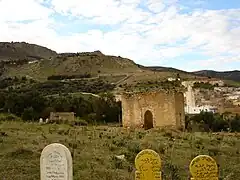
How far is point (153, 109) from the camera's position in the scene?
1057 inches

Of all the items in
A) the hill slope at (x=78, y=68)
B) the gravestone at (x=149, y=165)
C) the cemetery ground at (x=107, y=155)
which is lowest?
the cemetery ground at (x=107, y=155)

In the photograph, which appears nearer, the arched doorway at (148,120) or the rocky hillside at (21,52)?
the arched doorway at (148,120)

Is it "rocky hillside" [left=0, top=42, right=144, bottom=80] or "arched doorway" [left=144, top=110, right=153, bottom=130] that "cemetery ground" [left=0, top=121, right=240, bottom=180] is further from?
"rocky hillside" [left=0, top=42, right=144, bottom=80]

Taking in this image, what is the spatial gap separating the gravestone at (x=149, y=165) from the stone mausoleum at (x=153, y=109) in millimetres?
18530

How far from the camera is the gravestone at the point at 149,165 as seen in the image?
762cm

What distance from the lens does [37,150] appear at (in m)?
12.7

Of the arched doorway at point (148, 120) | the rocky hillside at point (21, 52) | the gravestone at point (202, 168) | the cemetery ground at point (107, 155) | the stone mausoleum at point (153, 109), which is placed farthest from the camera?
the rocky hillside at point (21, 52)

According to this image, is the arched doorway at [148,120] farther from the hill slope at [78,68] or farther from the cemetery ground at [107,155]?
the hill slope at [78,68]

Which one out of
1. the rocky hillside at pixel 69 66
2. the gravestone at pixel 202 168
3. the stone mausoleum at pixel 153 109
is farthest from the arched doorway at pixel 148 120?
the rocky hillside at pixel 69 66

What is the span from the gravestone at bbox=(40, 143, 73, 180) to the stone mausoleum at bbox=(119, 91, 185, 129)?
18874mm

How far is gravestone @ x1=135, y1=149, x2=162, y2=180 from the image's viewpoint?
300 inches

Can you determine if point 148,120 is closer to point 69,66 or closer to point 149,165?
point 149,165

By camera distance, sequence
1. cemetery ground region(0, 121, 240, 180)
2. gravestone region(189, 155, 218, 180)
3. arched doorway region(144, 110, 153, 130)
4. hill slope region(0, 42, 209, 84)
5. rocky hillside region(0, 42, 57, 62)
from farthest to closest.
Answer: rocky hillside region(0, 42, 57, 62), hill slope region(0, 42, 209, 84), arched doorway region(144, 110, 153, 130), cemetery ground region(0, 121, 240, 180), gravestone region(189, 155, 218, 180)

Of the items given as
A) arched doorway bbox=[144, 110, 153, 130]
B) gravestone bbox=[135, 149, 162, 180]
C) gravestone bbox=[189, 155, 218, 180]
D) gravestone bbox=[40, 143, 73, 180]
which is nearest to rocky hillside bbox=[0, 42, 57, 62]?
arched doorway bbox=[144, 110, 153, 130]
